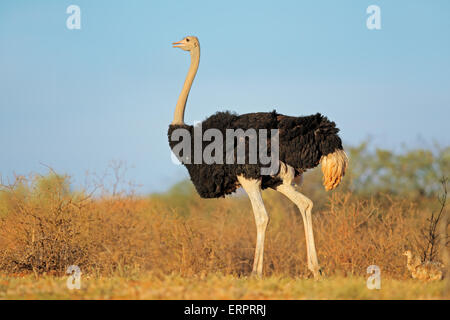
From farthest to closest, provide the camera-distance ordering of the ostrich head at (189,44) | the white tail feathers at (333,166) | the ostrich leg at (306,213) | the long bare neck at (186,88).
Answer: the ostrich head at (189,44) < the long bare neck at (186,88) < the white tail feathers at (333,166) < the ostrich leg at (306,213)

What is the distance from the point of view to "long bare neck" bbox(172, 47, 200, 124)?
9.16 meters

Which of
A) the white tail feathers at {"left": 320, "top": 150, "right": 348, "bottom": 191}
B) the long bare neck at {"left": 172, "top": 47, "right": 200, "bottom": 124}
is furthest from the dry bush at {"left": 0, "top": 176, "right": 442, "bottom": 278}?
the long bare neck at {"left": 172, "top": 47, "right": 200, "bottom": 124}

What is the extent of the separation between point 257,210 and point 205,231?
2.96m

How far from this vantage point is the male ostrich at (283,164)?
8.45 meters

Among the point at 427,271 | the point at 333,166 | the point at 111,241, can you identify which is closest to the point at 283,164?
the point at 333,166

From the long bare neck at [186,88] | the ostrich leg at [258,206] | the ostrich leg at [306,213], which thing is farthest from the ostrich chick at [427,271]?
the long bare neck at [186,88]

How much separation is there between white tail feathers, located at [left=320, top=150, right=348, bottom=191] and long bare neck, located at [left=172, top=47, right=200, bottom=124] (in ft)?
6.92

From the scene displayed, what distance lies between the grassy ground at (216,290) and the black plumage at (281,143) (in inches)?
69.1

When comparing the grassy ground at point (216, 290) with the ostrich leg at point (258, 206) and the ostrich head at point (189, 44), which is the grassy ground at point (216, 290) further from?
the ostrich head at point (189, 44)

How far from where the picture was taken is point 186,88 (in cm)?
946

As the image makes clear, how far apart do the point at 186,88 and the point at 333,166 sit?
8.13ft

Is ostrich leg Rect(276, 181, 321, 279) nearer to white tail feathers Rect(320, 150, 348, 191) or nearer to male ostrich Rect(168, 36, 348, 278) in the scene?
male ostrich Rect(168, 36, 348, 278)

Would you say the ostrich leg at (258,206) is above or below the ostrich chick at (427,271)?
above
